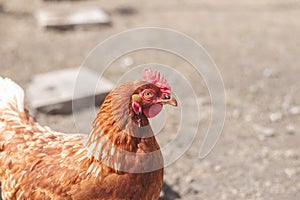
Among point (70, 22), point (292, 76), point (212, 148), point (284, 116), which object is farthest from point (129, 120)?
point (70, 22)

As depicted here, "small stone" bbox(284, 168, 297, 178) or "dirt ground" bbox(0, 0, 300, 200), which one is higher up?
"dirt ground" bbox(0, 0, 300, 200)

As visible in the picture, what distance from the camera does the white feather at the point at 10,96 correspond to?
313 centimetres

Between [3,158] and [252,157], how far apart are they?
252cm

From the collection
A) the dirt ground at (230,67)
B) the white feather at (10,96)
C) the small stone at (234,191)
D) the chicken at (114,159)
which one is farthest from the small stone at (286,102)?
the white feather at (10,96)

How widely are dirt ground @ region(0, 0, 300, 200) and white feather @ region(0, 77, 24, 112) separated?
1.34 metres

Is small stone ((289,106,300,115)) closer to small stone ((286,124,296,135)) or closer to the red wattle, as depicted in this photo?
small stone ((286,124,296,135))

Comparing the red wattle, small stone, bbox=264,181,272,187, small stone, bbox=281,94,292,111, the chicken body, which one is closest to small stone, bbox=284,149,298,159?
small stone, bbox=264,181,272,187

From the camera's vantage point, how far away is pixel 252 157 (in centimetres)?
424

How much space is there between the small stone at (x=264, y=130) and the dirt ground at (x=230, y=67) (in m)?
0.01

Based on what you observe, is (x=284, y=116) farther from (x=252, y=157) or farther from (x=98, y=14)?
(x=98, y=14)

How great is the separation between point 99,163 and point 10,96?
3.74 feet

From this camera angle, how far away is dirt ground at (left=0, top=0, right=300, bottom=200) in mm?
3941

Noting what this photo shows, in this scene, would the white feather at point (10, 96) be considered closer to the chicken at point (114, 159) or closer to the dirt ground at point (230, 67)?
the chicken at point (114, 159)

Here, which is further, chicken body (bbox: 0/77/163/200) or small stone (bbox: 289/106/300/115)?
small stone (bbox: 289/106/300/115)
